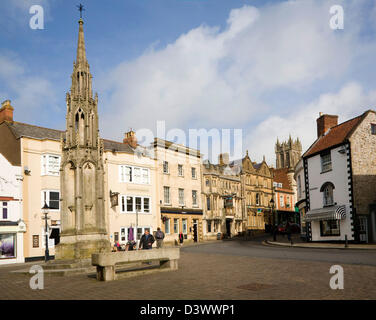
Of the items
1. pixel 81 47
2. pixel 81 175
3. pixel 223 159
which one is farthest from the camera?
pixel 223 159

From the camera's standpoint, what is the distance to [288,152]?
140250mm

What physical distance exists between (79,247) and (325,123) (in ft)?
95.0

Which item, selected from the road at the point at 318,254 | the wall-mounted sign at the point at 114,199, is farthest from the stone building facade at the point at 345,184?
the wall-mounted sign at the point at 114,199

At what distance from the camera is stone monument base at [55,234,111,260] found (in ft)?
54.2

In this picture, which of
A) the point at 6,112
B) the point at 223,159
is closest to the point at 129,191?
the point at 6,112

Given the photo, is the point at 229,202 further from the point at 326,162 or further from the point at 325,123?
the point at 326,162

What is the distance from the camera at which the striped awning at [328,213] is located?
3034 cm

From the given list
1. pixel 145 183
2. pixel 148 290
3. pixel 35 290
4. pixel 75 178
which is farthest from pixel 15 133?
pixel 148 290

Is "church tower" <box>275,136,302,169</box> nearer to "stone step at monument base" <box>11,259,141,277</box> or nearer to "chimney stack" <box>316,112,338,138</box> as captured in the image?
"chimney stack" <box>316,112,338,138</box>

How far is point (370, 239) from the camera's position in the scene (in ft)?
97.9

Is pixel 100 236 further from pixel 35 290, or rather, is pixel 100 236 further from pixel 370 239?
pixel 370 239

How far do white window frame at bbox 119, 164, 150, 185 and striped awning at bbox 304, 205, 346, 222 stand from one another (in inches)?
688

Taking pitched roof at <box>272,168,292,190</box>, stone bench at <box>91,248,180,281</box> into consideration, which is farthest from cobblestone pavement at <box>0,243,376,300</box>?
pitched roof at <box>272,168,292,190</box>

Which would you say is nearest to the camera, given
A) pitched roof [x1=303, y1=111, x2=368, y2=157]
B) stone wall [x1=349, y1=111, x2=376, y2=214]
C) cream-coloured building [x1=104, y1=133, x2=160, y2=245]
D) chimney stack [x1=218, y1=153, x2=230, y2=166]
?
stone wall [x1=349, y1=111, x2=376, y2=214]
